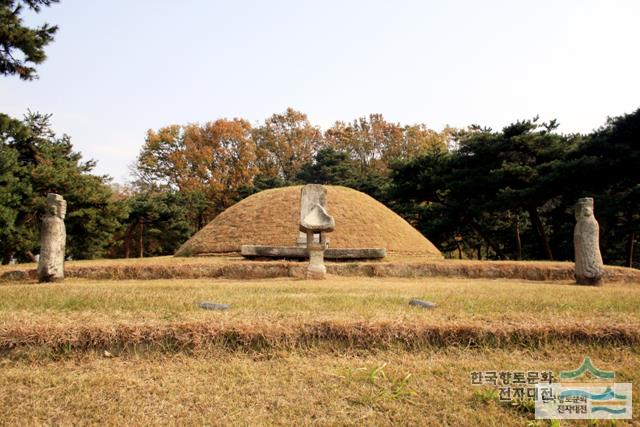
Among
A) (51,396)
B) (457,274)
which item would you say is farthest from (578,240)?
(51,396)

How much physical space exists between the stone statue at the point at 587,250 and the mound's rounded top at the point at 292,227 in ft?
28.7

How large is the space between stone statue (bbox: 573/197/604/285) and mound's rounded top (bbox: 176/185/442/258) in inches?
344

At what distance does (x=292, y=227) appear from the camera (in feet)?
64.3

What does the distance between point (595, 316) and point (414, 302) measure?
221 cm

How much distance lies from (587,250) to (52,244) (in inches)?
499

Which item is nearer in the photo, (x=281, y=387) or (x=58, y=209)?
(x=281, y=387)

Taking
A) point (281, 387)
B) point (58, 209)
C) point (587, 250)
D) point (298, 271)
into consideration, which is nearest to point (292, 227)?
point (298, 271)

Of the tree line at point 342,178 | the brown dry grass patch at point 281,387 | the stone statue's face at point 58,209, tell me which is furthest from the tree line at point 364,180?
the brown dry grass patch at point 281,387

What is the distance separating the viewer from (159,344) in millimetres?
4562

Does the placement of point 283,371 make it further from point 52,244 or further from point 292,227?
point 292,227

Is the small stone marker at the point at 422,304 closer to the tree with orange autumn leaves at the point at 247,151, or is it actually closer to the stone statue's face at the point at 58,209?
the stone statue's face at the point at 58,209

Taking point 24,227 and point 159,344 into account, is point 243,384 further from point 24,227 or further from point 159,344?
point 24,227

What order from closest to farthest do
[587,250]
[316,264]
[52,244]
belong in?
[52,244], [587,250], [316,264]

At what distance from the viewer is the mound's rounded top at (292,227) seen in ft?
62.4
